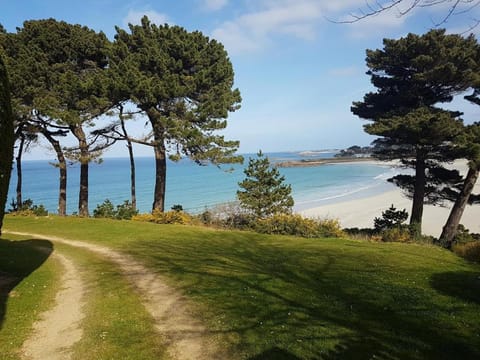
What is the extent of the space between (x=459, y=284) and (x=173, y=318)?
20.8 ft

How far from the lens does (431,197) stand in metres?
21.3

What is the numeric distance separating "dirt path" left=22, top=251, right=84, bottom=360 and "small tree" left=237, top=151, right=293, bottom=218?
14.9m

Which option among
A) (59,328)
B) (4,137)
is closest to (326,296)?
(59,328)

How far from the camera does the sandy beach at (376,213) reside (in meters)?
28.4

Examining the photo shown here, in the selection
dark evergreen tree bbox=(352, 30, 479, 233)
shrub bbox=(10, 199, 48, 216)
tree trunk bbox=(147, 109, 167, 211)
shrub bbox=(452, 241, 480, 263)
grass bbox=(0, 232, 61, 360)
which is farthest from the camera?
tree trunk bbox=(147, 109, 167, 211)

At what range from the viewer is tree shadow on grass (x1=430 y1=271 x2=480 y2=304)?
23.4ft

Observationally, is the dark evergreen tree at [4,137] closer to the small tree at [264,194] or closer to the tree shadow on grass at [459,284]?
the tree shadow on grass at [459,284]

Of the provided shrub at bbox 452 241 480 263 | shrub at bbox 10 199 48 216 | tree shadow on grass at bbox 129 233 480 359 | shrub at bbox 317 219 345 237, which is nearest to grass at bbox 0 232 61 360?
tree shadow on grass at bbox 129 233 480 359

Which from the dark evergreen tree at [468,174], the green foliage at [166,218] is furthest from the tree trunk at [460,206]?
the green foliage at [166,218]

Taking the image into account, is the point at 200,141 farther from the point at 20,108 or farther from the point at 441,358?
the point at 441,358

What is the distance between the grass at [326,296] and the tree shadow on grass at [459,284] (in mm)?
20

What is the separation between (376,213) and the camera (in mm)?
34031

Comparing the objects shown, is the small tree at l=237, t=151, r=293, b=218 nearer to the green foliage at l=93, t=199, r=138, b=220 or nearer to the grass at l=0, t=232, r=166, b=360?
the green foliage at l=93, t=199, r=138, b=220

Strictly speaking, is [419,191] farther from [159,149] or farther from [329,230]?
[159,149]
